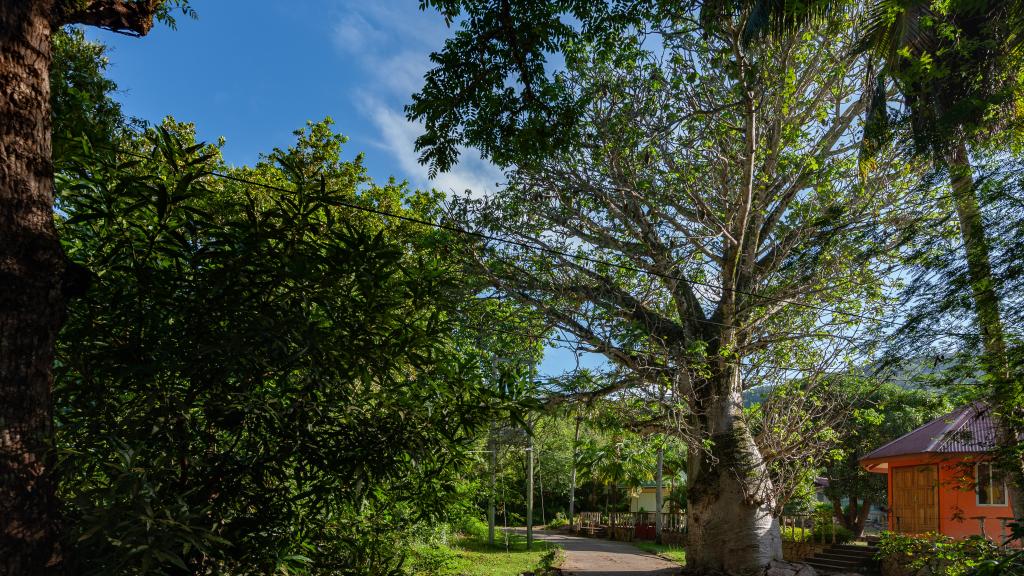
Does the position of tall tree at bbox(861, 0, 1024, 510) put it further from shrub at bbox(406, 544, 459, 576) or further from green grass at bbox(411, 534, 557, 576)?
green grass at bbox(411, 534, 557, 576)

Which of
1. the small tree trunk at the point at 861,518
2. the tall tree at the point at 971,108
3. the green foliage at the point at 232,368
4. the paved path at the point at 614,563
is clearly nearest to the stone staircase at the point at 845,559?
the paved path at the point at 614,563

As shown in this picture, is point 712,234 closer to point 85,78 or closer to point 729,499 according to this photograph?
point 729,499

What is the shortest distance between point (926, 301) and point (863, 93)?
6.21 metres

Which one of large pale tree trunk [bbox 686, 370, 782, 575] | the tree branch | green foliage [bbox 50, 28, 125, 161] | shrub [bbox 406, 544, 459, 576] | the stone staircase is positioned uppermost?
green foliage [bbox 50, 28, 125, 161]

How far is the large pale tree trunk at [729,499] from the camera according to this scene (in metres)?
11.7

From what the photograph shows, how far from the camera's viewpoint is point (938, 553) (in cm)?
1077

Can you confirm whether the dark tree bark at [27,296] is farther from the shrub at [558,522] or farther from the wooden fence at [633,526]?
the shrub at [558,522]

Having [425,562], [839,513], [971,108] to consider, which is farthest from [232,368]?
[839,513]

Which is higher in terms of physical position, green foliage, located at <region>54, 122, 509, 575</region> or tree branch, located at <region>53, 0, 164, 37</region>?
tree branch, located at <region>53, 0, 164, 37</region>

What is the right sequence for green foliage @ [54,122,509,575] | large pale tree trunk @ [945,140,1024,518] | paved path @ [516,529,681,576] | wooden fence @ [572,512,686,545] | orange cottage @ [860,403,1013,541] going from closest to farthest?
green foliage @ [54,122,509,575] → large pale tree trunk @ [945,140,1024,518] → paved path @ [516,529,681,576] → orange cottage @ [860,403,1013,541] → wooden fence @ [572,512,686,545]

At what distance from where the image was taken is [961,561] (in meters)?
9.70

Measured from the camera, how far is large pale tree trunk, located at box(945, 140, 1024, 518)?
21.2ft

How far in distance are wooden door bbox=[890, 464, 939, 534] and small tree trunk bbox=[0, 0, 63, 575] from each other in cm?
2167

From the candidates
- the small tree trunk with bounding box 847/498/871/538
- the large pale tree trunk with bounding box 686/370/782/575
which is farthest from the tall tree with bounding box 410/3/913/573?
the small tree trunk with bounding box 847/498/871/538
